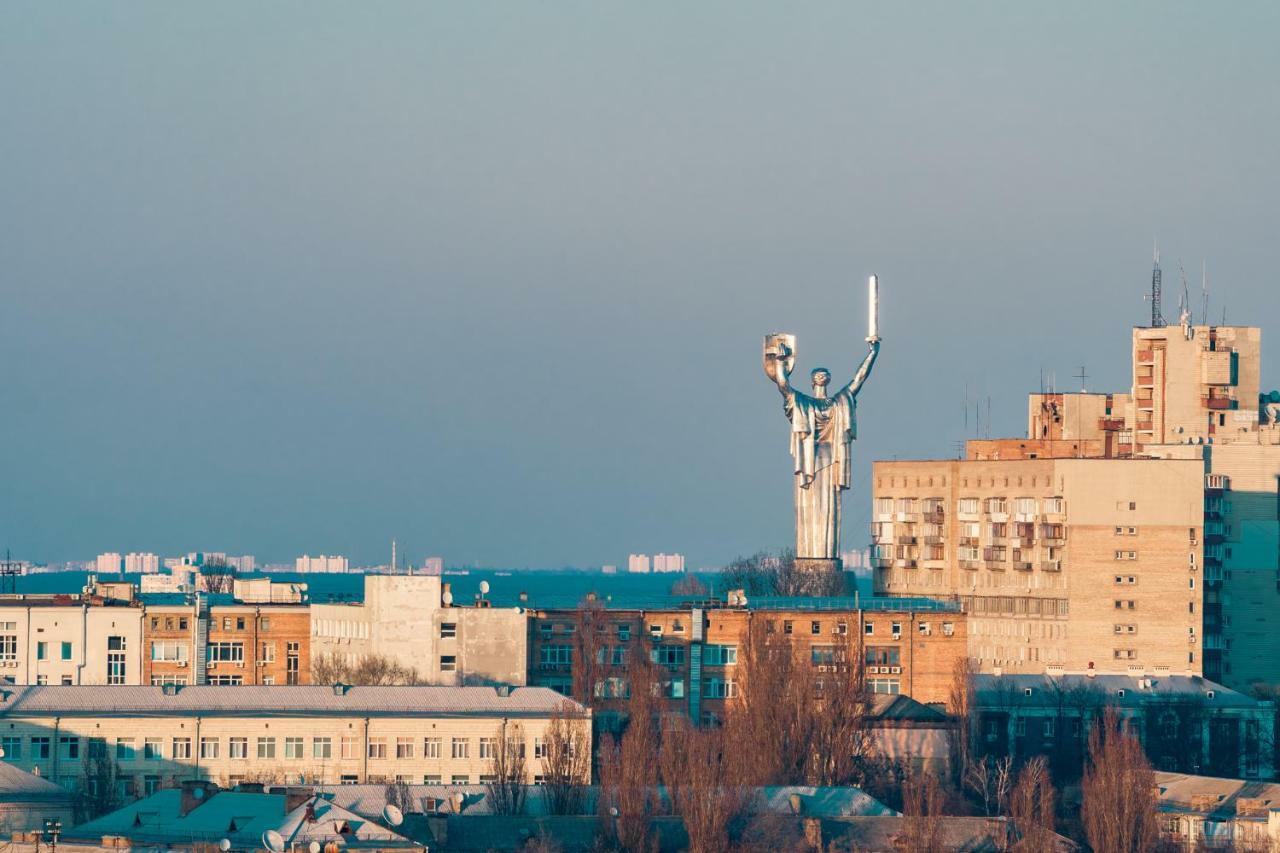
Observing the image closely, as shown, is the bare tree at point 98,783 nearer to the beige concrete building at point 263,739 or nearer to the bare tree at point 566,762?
the beige concrete building at point 263,739

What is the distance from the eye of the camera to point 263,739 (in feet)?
268

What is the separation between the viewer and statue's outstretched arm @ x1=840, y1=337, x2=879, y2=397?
122 metres

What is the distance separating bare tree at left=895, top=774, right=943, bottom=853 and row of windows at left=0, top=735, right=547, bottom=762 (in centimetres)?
1361

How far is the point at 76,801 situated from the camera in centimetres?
7206

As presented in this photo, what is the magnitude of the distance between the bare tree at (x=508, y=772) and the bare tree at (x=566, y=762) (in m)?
0.62

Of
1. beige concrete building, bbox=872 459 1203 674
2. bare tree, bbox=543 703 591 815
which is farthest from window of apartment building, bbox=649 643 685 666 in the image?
beige concrete building, bbox=872 459 1203 674

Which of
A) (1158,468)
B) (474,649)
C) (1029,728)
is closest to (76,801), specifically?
(474,649)

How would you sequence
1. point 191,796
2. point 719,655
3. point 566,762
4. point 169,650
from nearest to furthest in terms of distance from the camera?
point 191,796 → point 566,762 → point 719,655 → point 169,650

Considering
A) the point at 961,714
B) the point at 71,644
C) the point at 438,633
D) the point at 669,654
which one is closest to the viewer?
the point at 961,714

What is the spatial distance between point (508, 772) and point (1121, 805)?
1492cm

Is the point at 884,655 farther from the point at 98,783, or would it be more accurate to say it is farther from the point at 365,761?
the point at 98,783

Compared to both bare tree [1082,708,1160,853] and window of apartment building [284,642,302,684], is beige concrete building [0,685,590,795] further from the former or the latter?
window of apartment building [284,642,302,684]

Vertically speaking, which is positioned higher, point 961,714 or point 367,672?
point 367,672

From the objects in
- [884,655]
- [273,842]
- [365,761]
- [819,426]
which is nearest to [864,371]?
[819,426]
